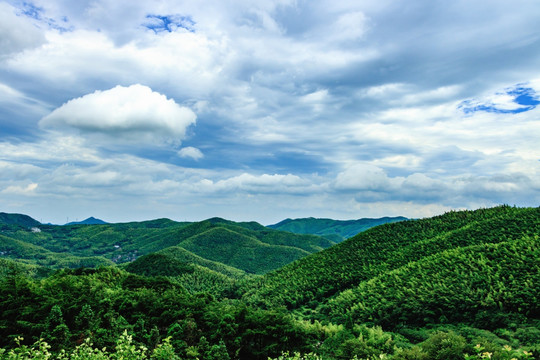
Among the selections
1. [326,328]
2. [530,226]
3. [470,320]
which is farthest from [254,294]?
[530,226]

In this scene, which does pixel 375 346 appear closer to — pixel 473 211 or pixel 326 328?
pixel 326 328

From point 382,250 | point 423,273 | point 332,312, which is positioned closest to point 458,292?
point 423,273

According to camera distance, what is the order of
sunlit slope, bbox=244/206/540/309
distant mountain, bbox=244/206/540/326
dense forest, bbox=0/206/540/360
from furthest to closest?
1. sunlit slope, bbox=244/206/540/309
2. distant mountain, bbox=244/206/540/326
3. dense forest, bbox=0/206/540/360

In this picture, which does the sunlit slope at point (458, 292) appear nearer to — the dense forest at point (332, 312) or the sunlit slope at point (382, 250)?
the dense forest at point (332, 312)

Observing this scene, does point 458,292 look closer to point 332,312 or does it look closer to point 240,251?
point 332,312

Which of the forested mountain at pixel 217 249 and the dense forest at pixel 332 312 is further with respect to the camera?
the forested mountain at pixel 217 249

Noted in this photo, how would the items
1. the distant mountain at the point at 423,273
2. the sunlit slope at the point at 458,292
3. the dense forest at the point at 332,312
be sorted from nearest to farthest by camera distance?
1. the dense forest at the point at 332,312
2. the sunlit slope at the point at 458,292
3. the distant mountain at the point at 423,273

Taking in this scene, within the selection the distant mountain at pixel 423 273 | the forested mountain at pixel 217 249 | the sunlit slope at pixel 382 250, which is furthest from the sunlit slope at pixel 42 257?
the distant mountain at pixel 423 273

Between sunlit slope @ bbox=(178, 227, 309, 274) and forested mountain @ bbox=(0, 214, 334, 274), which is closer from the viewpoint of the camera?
sunlit slope @ bbox=(178, 227, 309, 274)

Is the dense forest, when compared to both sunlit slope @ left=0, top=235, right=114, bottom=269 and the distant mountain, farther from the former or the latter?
sunlit slope @ left=0, top=235, right=114, bottom=269

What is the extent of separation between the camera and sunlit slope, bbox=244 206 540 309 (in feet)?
95.8

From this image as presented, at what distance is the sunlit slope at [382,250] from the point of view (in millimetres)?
29203

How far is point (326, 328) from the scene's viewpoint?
17797 mm

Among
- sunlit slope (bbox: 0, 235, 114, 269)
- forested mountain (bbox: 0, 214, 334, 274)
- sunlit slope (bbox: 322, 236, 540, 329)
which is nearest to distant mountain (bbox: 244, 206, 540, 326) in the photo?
sunlit slope (bbox: 322, 236, 540, 329)
